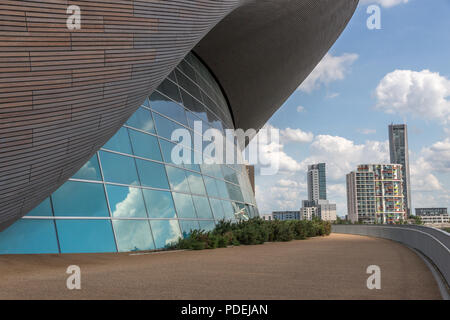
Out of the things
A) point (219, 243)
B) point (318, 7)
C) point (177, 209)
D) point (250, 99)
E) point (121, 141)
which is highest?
point (318, 7)

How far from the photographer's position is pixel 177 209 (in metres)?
15.2

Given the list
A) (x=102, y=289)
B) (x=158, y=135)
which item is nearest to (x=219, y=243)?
(x=158, y=135)

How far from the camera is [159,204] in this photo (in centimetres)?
1430

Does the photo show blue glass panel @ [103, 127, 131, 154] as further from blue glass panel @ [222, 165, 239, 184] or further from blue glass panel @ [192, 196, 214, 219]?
blue glass panel @ [222, 165, 239, 184]

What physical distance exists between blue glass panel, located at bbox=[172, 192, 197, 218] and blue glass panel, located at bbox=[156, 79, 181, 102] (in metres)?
4.68

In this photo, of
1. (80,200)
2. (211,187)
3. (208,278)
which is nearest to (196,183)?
(211,187)

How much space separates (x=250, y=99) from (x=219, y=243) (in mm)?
Answer: 18297

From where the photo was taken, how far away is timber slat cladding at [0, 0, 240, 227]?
260 inches

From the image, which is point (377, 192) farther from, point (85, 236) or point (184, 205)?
point (85, 236)

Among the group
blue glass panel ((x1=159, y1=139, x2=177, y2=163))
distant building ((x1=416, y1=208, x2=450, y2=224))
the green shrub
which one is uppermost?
blue glass panel ((x1=159, y1=139, x2=177, y2=163))

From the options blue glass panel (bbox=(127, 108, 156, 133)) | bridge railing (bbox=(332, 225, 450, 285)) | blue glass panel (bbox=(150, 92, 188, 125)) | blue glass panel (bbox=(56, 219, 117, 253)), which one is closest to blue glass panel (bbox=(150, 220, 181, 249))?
blue glass panel (bbox=(56, 219, 117, 253))

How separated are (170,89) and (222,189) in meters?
Answer: 5.58

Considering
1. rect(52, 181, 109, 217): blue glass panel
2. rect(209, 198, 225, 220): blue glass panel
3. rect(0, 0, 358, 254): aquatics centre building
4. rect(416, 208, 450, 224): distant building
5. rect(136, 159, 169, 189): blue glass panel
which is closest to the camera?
rect(0, 0, 358, 254): aquatics centre building
